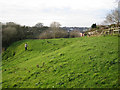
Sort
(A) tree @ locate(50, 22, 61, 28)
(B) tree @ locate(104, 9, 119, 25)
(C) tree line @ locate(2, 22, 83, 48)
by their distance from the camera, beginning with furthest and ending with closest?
(A) tree @ locate(50, 22, 61, 28) → (C) tree line @ locate(2, 22, 83, 48) → (B) tree @ locate(104, 9, 119, 25)

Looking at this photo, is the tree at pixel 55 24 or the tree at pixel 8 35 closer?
the tree at pixel 8 35

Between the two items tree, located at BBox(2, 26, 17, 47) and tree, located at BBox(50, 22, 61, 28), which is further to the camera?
tree, located at BBox(50, 22, 61, 28)

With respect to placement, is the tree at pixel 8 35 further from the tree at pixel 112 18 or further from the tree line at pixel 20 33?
the tree at pixel 112 18

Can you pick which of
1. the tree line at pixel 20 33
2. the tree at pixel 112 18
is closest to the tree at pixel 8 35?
the tree line at pixel 20 33

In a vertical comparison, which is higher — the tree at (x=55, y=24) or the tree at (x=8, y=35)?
the tree at (x=55, y=24)

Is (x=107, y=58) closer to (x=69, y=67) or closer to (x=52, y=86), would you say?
(x=69, y=67)

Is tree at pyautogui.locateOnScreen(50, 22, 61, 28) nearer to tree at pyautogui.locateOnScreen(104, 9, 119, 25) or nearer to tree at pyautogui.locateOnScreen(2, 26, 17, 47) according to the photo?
tree at pyautogui.locateOnScreen(2, 26, 17, 47)

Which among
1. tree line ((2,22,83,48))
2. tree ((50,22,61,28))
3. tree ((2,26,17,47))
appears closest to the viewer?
tree ((2,26,17,47))

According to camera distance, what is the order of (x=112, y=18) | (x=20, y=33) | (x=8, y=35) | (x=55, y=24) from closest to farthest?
(x=112, y=18) < (x=8, y=35) < (x=20, y=33) < (x=55, y=24)

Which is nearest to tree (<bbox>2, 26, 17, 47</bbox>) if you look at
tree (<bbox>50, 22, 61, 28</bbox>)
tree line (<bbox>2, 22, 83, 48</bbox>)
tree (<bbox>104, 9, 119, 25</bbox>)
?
tree line (<bbox>2, 22, 83, 48</bbox>)

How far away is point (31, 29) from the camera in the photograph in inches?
2899

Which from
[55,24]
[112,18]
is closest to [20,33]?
[55,24]

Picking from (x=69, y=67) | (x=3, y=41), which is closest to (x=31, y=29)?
(x=3, y=41)

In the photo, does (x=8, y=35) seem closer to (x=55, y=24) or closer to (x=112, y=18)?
(x=55, y=24)
